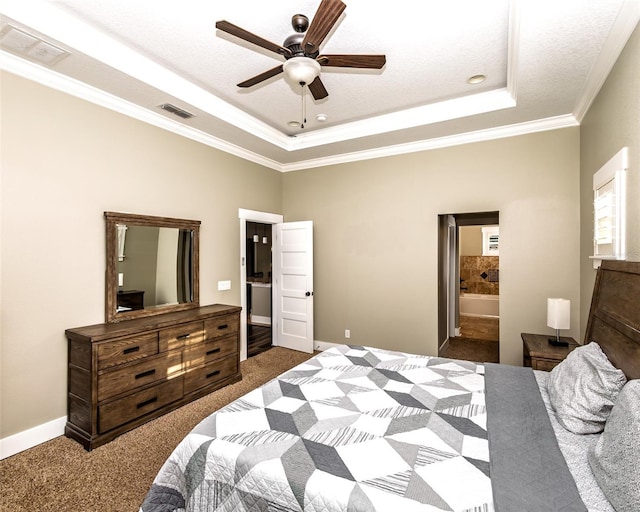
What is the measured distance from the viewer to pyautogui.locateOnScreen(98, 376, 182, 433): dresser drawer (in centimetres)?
261

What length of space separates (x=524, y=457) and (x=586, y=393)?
570 millimetres

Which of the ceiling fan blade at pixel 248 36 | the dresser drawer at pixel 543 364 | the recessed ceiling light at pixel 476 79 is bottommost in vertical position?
the dresser drawer at pixel 543 364

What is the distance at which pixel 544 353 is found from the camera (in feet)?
9.45

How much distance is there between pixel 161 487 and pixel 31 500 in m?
1.18

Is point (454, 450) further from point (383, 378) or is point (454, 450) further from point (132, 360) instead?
point (132, 360)

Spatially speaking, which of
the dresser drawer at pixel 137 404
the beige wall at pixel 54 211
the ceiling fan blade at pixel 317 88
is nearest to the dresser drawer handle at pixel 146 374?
the dresser drawer at pixel 137 404

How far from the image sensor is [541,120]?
11.8 ft

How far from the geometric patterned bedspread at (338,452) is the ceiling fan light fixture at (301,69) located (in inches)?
77.2

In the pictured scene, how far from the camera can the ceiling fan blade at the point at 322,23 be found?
1686 mm

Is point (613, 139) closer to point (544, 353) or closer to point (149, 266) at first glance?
point (544, 353)

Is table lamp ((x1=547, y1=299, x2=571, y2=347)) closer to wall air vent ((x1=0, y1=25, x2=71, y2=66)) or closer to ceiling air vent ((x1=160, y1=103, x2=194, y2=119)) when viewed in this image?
ceiling air vent ((x1=160, y1=103, x2=194, y2=119))

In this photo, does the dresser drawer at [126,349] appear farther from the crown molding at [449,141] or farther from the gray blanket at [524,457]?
the crown molding at [449,141]

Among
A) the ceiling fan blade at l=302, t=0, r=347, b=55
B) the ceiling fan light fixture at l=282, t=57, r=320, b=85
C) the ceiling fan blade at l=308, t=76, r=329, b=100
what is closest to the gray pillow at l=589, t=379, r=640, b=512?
the ceiling fan blade at l=302, t=0, r=347, b=55

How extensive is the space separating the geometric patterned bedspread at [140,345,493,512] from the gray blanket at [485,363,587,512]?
5 cm
